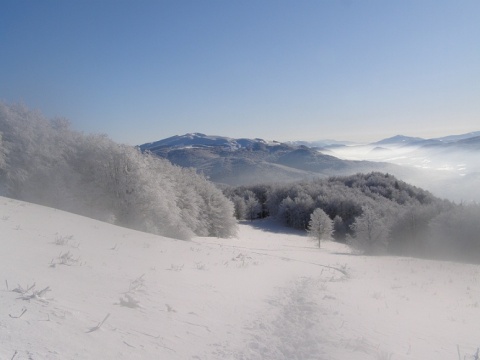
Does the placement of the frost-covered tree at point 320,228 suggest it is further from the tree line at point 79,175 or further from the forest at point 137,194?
the tree line at point 79,175

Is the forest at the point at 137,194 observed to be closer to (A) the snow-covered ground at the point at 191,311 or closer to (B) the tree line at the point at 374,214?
(B) the tree line at the point at 374,214

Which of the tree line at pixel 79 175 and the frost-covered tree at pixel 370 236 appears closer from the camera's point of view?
the tree line at pixel 79 175

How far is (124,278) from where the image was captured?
27.4 feet

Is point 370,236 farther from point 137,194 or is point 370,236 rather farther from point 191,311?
point 191,311

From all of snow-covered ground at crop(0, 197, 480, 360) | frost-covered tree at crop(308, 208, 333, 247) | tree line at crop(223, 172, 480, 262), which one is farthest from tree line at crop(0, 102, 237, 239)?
tree line at crop(223, 172, 480, 262)

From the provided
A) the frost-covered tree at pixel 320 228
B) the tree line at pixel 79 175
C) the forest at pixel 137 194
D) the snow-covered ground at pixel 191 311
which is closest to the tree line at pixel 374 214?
the frost-covered tree at pixel 320 228

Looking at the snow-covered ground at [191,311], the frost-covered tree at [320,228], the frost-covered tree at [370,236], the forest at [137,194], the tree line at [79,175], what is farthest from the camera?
the frost-covered tree at [320,228]

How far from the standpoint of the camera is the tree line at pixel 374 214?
137ft

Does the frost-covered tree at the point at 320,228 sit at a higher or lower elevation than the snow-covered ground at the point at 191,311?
lower

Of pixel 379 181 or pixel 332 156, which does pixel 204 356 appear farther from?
pixel 332 156

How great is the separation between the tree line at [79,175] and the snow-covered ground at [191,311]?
49.9ft

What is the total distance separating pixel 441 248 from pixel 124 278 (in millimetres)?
44313

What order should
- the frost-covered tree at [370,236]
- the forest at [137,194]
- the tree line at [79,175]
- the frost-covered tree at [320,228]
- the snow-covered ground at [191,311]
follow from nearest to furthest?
1. the snow-covered ground at [191,311]
2. the tree line at [79,175]
3. the forest at [137,194]
4. the frost-covered tree at [370,236]
5. the frost-covered tree at [320,228]

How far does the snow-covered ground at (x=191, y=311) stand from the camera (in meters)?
4.86
